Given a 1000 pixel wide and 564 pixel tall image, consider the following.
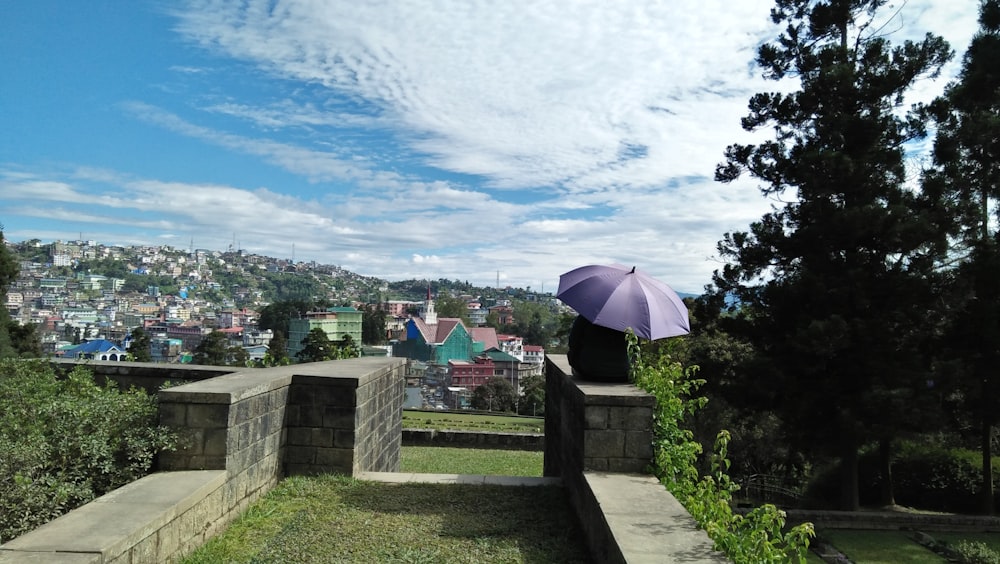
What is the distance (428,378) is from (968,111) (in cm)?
7036

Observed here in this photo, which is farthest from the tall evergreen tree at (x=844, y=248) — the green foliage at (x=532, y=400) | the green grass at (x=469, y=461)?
the green foliage at (x=532, y=400)

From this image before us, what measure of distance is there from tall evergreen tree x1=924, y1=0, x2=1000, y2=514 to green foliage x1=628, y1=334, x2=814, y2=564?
1194 centimetres

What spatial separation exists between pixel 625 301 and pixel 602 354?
47 cm

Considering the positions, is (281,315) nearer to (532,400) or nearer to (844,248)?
(532,400)

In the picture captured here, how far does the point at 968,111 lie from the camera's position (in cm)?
1395

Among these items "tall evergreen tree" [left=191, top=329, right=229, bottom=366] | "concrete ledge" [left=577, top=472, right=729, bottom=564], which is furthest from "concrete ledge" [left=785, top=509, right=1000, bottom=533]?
"tall evergreen tree" [left=191, top=329, right=229, bottom=366]

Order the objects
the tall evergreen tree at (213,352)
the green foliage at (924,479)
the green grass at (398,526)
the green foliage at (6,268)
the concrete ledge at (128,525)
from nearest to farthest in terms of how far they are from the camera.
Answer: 1. the concrete ledge at (128,525)
2. the green grass at (398,526)
3. the green foliage at (924,479)
4. the green foliage at (6,268)
5. the tall evergreen tree at (213,352)

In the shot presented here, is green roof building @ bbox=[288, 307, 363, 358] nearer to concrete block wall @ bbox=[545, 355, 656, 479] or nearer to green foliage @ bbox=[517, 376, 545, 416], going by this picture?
green foliage @ bbox=[517, 376, 545, 416]

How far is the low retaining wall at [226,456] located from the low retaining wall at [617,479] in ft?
5.86

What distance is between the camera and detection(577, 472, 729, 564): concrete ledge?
2.60m

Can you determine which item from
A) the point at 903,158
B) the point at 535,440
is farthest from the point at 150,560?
the point at 903,158

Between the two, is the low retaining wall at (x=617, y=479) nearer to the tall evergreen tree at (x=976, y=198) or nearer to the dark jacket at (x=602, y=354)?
the dark jacket at (x=602, y=354)

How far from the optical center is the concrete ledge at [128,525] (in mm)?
2430

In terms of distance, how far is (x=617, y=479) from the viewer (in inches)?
154
